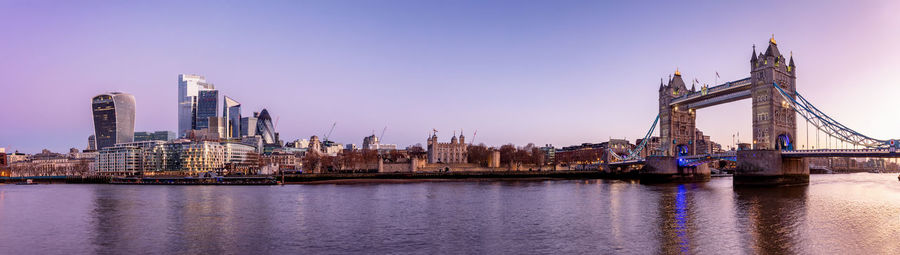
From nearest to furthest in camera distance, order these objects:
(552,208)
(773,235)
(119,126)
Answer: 1. (773,235)
2. (552,208)
3. (119,126)

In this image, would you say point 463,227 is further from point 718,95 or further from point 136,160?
point 136,160

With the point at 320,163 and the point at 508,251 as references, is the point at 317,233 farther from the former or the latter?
the point at 320,163

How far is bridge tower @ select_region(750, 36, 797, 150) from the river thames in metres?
18.9

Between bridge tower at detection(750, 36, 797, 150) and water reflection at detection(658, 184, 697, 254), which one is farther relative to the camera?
bridge tower at detection(750, 36, 797, 150)

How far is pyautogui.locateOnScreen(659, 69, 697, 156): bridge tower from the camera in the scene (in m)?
72.9

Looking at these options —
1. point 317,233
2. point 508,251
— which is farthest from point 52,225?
point 508,251

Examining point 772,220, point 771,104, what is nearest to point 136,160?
point 771,104

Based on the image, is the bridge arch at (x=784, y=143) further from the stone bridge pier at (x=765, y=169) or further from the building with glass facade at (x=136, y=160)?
the building with glass facade at (x=136, y=160)

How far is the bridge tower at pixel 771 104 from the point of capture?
54.8m

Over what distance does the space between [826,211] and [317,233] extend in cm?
2709

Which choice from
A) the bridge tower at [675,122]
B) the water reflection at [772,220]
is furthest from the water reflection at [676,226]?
the bridge tower at [675,122]

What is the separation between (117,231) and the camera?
24.0 meters

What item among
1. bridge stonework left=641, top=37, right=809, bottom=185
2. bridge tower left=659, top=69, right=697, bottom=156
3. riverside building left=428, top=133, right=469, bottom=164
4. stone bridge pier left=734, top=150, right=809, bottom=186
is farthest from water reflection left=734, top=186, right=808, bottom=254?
riverside building left=428, top=133, right=469, bottom=164

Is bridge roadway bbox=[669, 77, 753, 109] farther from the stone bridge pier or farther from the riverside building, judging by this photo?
the riverside building
